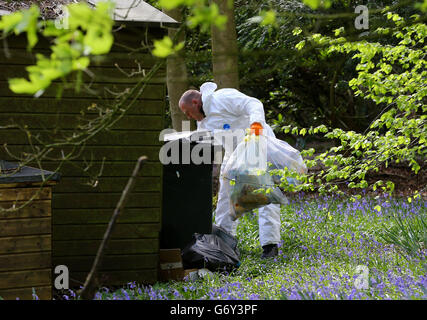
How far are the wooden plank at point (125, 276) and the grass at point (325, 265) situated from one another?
90 millimetres

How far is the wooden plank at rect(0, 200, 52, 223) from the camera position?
4555 mm

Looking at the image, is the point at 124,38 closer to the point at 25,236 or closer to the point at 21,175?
the point at 21,175

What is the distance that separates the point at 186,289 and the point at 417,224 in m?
2.60

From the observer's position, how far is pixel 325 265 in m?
5.59

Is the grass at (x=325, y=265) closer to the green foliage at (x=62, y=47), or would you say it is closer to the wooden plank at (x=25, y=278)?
the wooden plank at (x=25, y=278)

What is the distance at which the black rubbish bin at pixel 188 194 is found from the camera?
20.6 feet

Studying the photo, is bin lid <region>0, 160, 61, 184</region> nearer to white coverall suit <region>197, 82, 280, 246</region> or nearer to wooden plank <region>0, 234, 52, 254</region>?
wooden plank <region>0, 234, 52, 254</region>

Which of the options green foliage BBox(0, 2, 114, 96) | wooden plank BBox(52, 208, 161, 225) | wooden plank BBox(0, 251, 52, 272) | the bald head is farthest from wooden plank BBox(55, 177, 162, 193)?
green foliage BBox(0, 2, 114, 96)

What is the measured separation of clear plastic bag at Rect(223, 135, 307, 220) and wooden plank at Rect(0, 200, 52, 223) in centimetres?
180

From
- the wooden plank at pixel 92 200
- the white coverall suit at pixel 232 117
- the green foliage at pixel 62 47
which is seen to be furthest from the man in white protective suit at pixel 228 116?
the green foliage at pixel 62 47

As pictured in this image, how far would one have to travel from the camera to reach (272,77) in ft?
42.1

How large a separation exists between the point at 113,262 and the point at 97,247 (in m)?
0.19

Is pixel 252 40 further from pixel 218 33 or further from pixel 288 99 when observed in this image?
pixel 288 99

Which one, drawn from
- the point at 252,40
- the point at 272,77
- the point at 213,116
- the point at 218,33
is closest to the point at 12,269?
the point at 213,116
